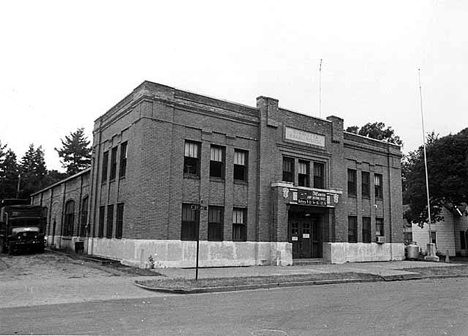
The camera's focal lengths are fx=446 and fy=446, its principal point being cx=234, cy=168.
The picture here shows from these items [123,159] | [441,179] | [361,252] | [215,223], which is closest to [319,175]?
[361,252]

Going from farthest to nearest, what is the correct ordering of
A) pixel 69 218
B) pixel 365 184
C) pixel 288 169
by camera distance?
pixel 69 218 < pixel 365 184 < pixel 288 169

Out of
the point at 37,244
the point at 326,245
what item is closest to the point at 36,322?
the point at 326,245

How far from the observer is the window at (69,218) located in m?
34.5

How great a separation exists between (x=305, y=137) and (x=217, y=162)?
6341mm

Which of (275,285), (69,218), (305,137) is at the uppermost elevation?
(305,137)

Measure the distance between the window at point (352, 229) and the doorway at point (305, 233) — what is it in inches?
101

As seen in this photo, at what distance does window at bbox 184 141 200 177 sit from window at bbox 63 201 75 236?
15662 millimetres

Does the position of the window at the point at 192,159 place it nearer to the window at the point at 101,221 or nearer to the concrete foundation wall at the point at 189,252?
the concrete foundation wall at the point at 189,252

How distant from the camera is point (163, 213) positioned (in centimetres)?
2117

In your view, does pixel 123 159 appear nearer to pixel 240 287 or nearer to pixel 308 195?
pixel 308 195

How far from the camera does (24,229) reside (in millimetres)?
29516

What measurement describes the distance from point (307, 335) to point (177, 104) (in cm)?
1653

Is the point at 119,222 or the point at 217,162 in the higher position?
the point at 217,162

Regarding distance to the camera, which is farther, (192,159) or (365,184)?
(365,184)
